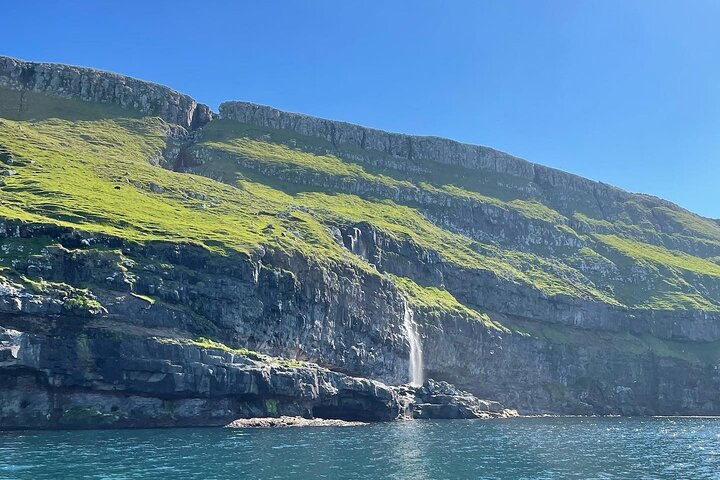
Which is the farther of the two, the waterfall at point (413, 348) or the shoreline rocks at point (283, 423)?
the waterfall at point (413, 348)

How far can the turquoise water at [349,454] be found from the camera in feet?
190

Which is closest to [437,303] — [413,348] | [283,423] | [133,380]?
[413,348]

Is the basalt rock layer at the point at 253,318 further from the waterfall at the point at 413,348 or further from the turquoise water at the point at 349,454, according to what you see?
the turquoise water at the point at 349,454

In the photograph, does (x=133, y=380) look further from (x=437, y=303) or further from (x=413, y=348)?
(x=437, y=303)

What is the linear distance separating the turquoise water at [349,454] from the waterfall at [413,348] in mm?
43615

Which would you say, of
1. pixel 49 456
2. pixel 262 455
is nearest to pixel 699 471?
pixel 262 455

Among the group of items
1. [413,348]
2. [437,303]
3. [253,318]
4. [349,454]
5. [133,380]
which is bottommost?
[349,454]

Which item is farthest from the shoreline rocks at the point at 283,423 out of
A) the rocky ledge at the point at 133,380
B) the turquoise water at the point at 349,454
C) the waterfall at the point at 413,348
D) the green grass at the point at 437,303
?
the green grass at the point at 437,303

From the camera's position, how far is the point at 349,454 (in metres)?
70.5

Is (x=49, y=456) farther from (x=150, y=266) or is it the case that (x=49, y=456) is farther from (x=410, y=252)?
(x=410, y=252)

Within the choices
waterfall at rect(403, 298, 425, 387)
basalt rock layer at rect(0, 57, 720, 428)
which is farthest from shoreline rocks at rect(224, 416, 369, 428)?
waterfall at rect(403, 298, 425, 387)

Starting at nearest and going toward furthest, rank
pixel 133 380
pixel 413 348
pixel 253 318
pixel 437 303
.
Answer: pixel 133 380, pixel 253 318, pixel 413 348, pixel 437 303

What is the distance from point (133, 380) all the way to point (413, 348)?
7194cm

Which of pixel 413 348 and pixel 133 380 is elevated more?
pixel 413 348
